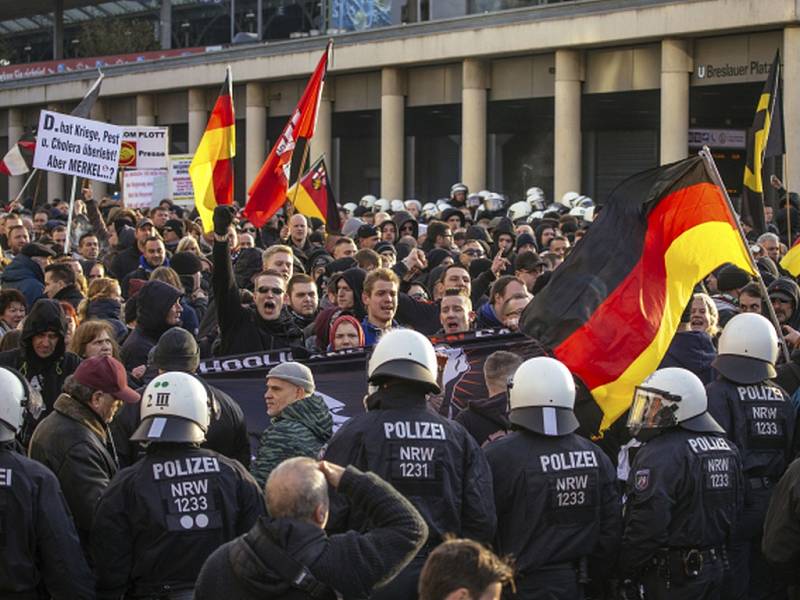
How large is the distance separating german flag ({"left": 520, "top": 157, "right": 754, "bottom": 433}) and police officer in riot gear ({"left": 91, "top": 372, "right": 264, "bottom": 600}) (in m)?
2.42

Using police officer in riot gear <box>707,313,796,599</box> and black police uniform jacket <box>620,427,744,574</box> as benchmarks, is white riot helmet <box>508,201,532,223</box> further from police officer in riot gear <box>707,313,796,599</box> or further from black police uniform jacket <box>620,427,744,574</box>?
black police uniform jacket <box>620,427,744,574</box>

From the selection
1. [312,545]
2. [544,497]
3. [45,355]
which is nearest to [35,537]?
[312,545]

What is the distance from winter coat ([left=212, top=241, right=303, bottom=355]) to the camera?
10.5 metres

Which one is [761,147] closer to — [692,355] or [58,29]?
[692,355]

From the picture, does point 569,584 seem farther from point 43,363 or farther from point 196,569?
point 43,363

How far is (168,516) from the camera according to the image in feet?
21.3

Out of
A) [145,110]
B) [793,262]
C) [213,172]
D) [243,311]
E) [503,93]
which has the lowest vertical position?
[243,311]

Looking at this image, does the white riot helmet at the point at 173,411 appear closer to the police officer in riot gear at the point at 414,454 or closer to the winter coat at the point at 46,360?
the police officer in riot gear at the point at 414,454

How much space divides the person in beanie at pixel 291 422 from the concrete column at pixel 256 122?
35.7 metres

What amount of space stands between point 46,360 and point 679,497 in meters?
3.84

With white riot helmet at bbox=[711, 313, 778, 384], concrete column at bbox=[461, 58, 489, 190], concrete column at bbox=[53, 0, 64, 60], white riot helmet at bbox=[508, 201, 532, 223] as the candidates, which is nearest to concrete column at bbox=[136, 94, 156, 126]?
concrete column at bbox=[461, 58, 489, 190]

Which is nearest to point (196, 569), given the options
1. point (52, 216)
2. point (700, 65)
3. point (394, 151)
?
point (52, 216)

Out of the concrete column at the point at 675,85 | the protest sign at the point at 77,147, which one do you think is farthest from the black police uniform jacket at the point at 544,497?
the concrete column at the point at 675,85

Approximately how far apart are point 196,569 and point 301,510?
1389 mm
